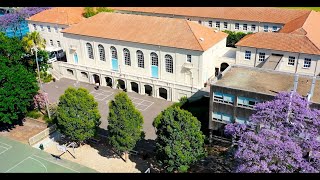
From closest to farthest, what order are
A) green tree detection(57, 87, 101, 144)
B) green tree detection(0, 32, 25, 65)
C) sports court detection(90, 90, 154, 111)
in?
1. green tree detection(57, 87, 101, 144)
2. green tree detection(0, 32, 25, 65)
3. sports court detection(90, 90, 154, 111)

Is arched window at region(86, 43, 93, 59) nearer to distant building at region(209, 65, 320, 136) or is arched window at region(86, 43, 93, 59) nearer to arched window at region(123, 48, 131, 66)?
arched window at region(123, 48, 131, 66)

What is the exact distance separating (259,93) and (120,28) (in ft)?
90.5

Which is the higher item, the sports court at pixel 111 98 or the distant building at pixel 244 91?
the distant building at pixel 244 91

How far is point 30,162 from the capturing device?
124 feet

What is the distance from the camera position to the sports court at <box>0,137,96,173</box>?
1427 inches

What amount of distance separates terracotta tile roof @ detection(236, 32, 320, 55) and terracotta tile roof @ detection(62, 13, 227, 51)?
5.14 m

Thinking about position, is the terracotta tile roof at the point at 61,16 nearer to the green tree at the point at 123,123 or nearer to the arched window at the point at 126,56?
the arched window at the point at 126,56

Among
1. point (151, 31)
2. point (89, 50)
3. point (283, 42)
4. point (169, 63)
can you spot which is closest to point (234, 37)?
point (283, 42)

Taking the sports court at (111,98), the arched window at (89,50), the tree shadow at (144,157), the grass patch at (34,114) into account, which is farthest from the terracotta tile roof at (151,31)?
the tree shadow at (144,157)

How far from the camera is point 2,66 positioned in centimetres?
4216

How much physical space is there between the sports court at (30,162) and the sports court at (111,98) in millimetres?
14347

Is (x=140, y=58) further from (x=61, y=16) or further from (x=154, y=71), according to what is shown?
(x=61, y=16)

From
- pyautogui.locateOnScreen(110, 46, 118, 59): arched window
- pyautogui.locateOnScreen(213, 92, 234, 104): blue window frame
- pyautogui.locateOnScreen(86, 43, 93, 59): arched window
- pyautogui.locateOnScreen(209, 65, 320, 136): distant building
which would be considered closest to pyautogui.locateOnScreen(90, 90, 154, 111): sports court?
pyautogui.locateOnScreen(110, 46, 118, 59): arched window

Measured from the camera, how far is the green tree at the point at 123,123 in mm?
34281
